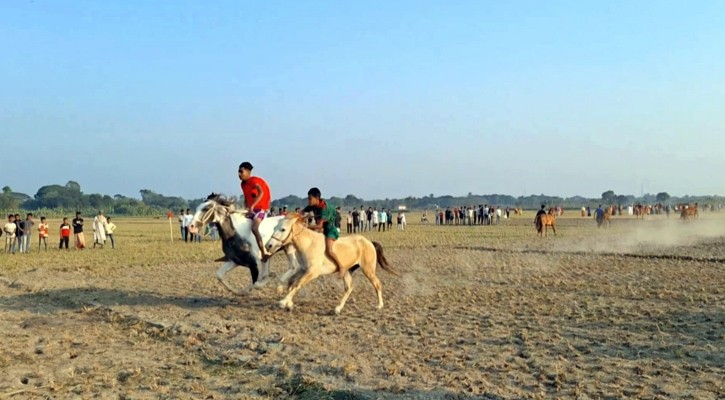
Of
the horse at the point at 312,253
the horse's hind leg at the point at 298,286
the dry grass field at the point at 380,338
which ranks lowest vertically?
the dry grass field at the point at 380,338

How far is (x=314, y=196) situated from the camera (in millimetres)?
10852

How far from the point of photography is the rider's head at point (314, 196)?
1083cm

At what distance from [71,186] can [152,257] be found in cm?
14090

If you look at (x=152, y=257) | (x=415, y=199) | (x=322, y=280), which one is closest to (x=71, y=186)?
(x=415, y=199)

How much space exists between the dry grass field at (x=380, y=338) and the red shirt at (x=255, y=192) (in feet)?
5.92

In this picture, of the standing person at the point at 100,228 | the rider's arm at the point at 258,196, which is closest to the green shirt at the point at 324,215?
the rider's arm at the point at 258,196

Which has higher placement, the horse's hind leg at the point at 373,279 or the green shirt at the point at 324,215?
the green shirt at the point at 324,215

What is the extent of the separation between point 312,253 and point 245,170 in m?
2.02

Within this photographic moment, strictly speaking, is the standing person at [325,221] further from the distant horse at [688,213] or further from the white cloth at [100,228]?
the distant horse at [688,213]

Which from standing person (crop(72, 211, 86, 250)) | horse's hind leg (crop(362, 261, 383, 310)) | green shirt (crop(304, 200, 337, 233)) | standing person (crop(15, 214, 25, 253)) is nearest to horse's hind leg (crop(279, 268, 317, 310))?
green shirt (crop(304, 200, 337, 233))

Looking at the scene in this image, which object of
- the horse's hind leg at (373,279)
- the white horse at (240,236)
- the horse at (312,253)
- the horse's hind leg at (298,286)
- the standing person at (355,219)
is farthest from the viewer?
the standing person at (355,219)

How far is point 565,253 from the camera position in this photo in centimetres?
2164

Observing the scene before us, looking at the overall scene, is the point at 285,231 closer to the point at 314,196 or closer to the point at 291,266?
the point at 291,266

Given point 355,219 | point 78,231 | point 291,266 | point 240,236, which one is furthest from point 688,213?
point 240,236
